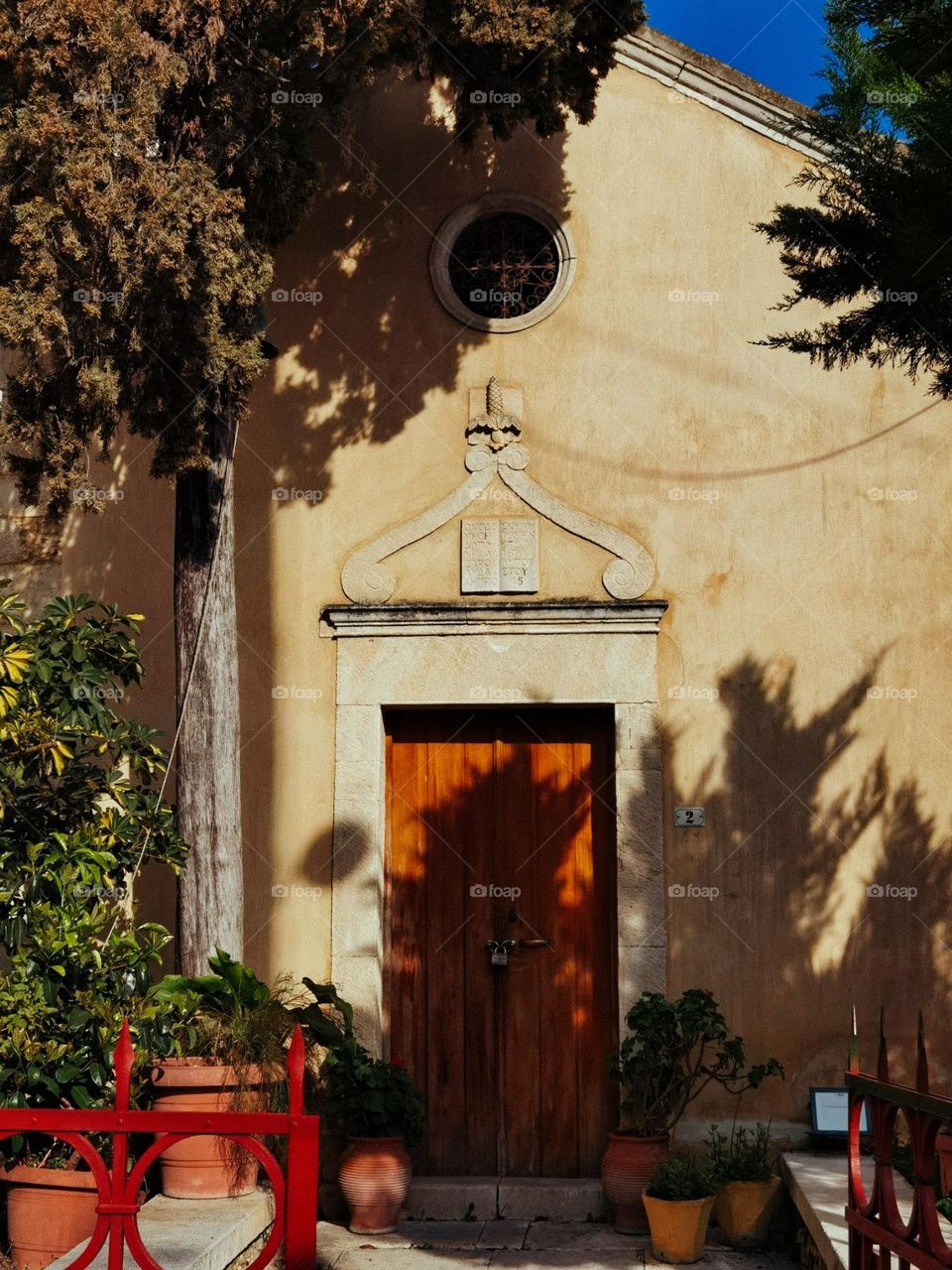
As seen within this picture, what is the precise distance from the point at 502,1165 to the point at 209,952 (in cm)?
192

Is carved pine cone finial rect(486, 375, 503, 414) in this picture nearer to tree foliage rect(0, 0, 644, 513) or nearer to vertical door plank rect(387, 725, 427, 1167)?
tree foliage rect(0, 0, 644, 513)

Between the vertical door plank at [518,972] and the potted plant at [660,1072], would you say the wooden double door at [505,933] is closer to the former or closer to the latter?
the vertical door plank at [518,972]

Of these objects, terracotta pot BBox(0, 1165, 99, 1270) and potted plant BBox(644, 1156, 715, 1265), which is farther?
potted plant BBox(644, 1156, 715, 1265)

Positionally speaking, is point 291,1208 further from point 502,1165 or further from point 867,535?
point 867,535

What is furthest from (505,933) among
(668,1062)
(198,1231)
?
(198,1231)

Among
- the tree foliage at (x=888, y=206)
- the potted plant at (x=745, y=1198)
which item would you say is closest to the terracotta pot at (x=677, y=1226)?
the potted plant at (x=745, y=1198)

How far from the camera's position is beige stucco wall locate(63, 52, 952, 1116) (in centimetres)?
722

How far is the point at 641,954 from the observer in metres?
7.21

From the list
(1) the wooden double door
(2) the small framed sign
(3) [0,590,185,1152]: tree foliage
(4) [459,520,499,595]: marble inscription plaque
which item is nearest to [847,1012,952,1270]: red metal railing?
(2) the small framed sign

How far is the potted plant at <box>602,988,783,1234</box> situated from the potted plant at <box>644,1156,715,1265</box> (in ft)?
1.23

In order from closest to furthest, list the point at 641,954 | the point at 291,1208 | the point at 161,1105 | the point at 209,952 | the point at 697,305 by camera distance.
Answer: the point at 291,1208
the point at 161,1105
the point at 209,952
the point at 641,954
the point at 697,305

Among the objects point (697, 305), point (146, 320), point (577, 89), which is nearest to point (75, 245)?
point (146, 320)

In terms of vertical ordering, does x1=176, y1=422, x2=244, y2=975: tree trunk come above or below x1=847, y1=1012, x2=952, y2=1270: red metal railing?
above

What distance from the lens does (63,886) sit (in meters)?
6.18
